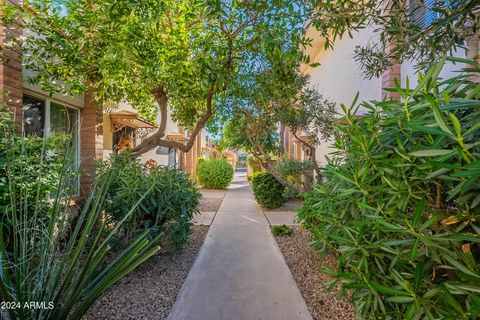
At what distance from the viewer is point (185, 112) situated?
7.82 metres

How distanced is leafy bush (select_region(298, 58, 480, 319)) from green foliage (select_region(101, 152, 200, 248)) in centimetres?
314

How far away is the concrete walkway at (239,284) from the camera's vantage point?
3.16 meters

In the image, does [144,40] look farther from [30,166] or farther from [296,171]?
[296,171]

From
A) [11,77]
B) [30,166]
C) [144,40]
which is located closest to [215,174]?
[11,77]

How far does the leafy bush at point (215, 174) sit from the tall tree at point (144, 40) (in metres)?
11.0

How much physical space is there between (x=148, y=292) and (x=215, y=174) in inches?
487

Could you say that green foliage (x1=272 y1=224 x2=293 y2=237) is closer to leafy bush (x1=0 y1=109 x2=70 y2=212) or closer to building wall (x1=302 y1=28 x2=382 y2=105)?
building wall (x1=302 y1=28 x2=382 y2=105)

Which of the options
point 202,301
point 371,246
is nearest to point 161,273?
point 202,301

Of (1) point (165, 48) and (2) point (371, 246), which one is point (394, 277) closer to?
A: (2) point (371, 246)

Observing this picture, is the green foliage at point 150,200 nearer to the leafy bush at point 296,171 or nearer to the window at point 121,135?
the window at point 121,135

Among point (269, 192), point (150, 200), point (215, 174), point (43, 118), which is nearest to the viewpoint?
point (150, 200)

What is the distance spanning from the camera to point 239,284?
385cm

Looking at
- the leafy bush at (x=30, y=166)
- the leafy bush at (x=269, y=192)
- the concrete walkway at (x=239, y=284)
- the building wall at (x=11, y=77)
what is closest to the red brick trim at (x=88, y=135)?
the building wall at (x=11, y=77)

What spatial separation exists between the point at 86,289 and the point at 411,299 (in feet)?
8.27
